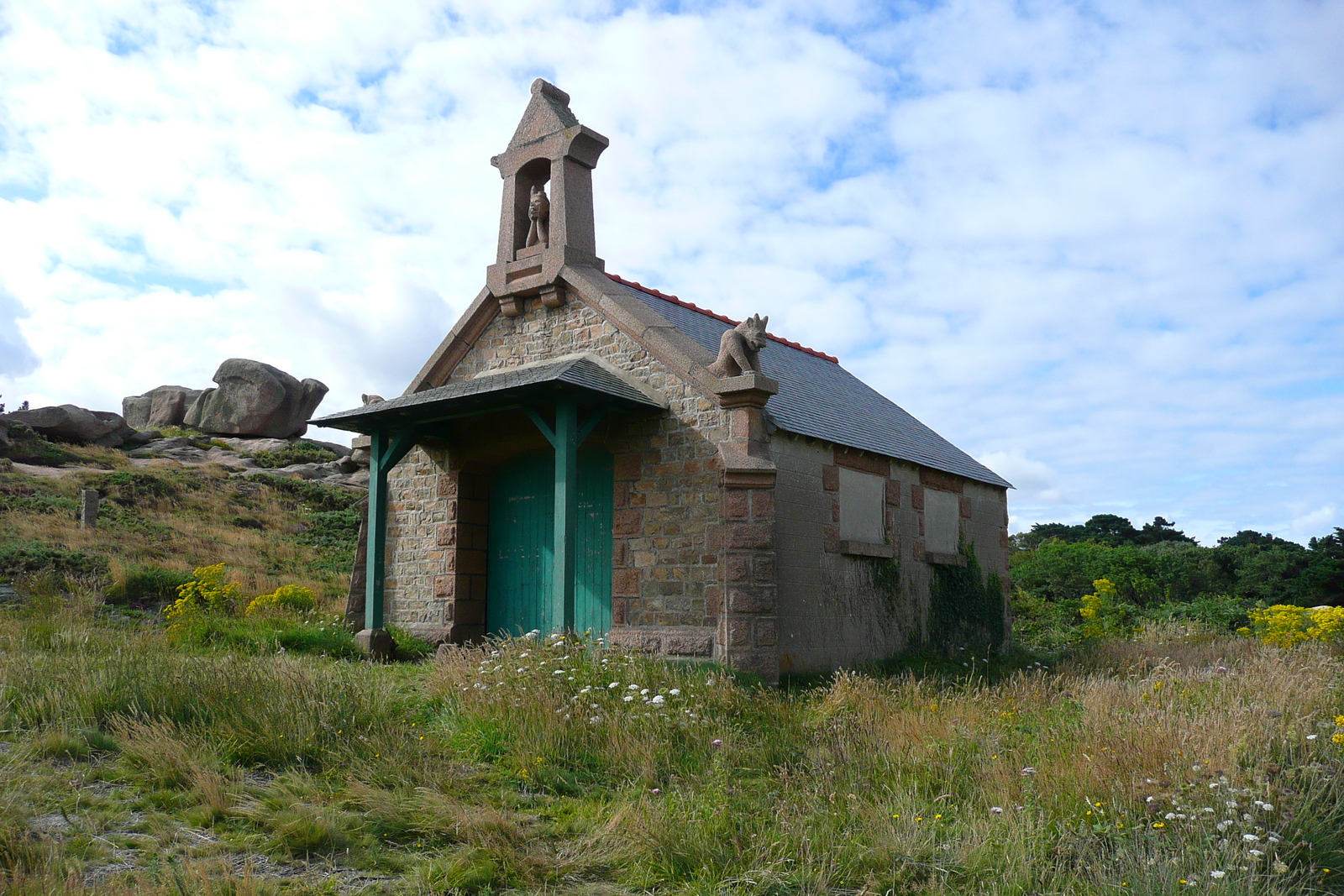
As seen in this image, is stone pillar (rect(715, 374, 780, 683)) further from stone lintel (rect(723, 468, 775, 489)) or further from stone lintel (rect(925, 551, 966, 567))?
stone lintel (rect(925, 551, 966, 567))

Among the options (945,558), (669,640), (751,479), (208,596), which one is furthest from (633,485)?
(208,596)

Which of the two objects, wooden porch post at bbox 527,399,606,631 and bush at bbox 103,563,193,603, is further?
bush at bbox 103,563,193,603

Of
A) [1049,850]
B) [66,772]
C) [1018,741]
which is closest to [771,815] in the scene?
[1049,850]

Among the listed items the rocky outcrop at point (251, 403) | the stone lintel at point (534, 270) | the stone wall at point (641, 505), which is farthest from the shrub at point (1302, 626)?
the rocky outcrop at point (251, 403)

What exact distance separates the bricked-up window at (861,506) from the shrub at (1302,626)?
206 inches

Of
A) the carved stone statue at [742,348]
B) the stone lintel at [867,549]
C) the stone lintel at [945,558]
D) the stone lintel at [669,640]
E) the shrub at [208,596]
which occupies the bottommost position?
the stone lintel at [669,640]

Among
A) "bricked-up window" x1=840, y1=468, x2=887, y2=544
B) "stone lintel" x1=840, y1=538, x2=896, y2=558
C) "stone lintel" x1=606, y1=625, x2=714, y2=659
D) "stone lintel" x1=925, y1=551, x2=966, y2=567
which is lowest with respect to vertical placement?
"stone lintel" x1=606, y1=625, x2=714, y2=659

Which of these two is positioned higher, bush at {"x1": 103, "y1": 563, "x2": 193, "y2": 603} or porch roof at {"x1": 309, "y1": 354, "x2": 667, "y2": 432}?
porch roof at {"x1": 309, "y1": 354, "x2": 667, "y2": 432}

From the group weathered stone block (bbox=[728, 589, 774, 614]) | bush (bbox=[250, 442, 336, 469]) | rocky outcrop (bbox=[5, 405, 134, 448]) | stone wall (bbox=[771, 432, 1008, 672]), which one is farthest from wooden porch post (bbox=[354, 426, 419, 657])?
rocky outcrop (bbox=[5, 405, 134, 448])

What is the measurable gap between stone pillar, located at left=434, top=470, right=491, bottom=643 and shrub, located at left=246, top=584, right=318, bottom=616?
2733 mm

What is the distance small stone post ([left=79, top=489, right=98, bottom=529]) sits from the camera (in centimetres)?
2058

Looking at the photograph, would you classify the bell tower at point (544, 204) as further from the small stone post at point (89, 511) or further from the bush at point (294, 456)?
the bush at point (294, 456)

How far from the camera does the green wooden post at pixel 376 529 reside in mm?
12414

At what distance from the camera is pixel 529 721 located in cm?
721
